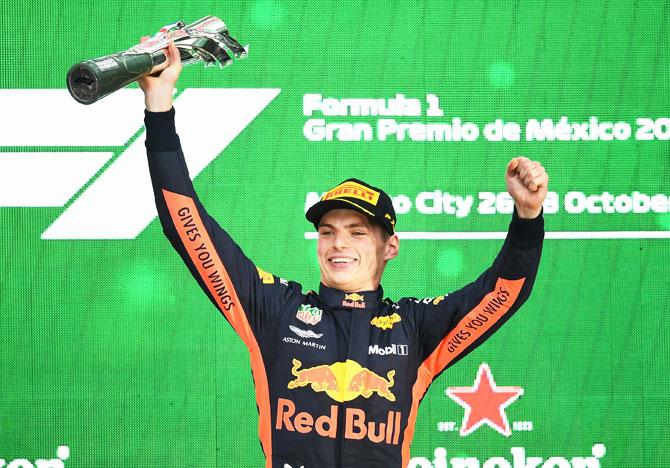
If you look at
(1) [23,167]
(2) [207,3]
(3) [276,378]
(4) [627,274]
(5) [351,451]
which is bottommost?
(5) [351,451]

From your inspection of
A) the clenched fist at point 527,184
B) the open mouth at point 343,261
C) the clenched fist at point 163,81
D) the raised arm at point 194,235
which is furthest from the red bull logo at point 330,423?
the clenched fist at point 163,81

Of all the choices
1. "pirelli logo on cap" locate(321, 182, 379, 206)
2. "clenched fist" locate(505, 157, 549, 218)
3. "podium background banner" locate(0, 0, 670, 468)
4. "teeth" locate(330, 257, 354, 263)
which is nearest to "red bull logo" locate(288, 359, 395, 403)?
"teeth" locate(330, 257, 354, 263)

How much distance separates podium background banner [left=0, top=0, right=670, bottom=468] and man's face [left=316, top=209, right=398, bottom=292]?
0.97 m

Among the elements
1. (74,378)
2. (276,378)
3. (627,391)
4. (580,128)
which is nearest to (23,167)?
(74,378)

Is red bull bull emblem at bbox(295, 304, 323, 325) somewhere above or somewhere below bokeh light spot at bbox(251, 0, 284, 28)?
below

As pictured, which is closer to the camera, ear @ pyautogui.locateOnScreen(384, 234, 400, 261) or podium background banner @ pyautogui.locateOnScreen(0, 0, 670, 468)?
ear @ pyautogui.locateOnScreen(384, 234, 400, 261)

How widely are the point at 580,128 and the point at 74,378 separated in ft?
5.57

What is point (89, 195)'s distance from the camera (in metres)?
3.12

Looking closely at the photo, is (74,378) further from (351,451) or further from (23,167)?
(351,451)

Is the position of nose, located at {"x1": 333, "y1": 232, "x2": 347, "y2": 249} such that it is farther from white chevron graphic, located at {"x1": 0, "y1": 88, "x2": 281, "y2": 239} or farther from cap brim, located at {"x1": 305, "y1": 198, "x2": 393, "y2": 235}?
white chevron graphic, located at {"x1": 0, "y1": 88, "x2": 281, "y2": 239}

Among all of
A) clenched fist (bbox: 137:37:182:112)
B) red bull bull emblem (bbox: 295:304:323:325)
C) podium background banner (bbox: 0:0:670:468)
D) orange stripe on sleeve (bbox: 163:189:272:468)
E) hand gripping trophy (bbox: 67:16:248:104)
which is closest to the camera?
hand gripping trophy (bbox: 67:16:248:104)

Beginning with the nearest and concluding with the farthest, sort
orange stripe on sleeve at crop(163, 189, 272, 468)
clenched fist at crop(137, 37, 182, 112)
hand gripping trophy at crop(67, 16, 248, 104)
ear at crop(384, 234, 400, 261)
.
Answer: hand gripping trophy at crop(67, 16, 248, 104) → clenched fist at crop(137, 37, 182, 112) → orange stripe on sleeve at crop(163, 189, 272, 468) → ear at crop(384, 234, 400, 261)

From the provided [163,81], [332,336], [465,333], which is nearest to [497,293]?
[465,333]

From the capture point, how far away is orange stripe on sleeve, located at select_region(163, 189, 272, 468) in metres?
1.98
